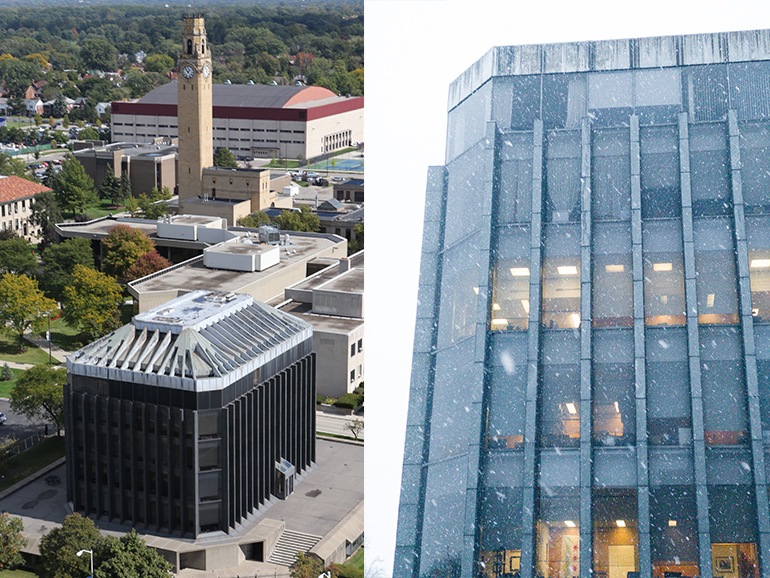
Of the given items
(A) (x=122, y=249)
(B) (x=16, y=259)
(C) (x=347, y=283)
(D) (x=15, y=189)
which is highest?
(D) (x=15, y=189)

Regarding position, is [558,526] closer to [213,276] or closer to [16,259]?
[213,276]

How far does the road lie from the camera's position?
1750 centimetres

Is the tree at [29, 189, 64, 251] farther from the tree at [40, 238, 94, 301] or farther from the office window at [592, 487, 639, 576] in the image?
the office window at [592, 487, 639, 576]

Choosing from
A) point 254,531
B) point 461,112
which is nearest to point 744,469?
point 461,112

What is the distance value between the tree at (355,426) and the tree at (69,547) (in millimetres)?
5664

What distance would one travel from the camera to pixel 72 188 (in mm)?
37781

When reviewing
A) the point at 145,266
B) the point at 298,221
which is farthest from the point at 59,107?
the point at 145,266

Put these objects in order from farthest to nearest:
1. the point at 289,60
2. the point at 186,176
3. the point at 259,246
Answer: the point at 289,60, the point at 186,176, the point at 259,246

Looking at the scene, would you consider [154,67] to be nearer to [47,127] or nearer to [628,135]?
[47,127]

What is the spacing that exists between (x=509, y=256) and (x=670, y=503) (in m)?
1.31

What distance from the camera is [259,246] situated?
25.0m

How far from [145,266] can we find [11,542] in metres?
14.4

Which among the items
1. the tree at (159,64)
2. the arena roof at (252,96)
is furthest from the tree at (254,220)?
the tree at (159,64)

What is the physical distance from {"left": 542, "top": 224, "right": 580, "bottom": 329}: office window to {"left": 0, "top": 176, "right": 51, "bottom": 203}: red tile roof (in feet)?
107
